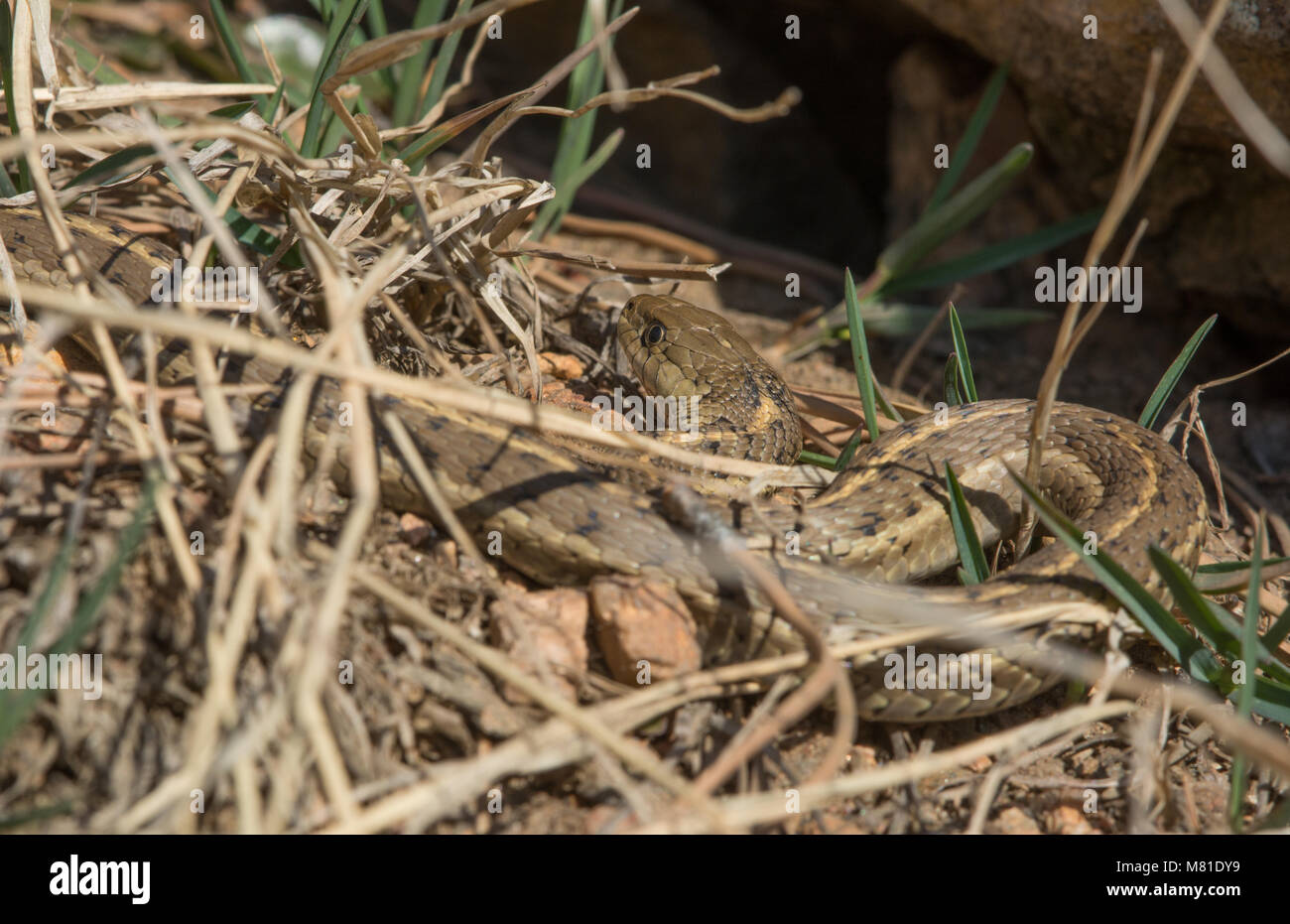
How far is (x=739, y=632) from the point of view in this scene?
2732mm

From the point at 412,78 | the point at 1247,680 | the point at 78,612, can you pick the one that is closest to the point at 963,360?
the point at 1247,680

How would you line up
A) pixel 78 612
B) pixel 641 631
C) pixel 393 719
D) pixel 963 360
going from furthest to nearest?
pixel 963 360 → pixel 641 631 → pixel 393 719 → pixel 78 612

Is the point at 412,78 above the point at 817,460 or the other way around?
above

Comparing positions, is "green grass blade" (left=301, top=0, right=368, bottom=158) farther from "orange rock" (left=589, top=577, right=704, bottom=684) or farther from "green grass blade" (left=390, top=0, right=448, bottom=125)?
"orange rock" (left=589, top=577, right=704, bottom=684)

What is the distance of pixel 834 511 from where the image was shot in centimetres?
317

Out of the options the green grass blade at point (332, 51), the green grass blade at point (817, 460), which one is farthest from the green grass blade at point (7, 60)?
the green grass blade at point (817, 460)

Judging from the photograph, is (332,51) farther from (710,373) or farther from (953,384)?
(953,384)

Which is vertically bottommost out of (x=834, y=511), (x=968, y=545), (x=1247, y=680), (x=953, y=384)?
(x=1247, y=680)

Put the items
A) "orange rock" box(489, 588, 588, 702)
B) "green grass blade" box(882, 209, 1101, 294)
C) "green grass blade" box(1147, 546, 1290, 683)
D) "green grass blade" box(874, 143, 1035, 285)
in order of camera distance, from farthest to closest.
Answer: "green grass blade" box(882, 209, 1101, 294) → "green grass blade" box(874, 143, 1035, 285) → "green grass blade" box(1147, 546, 1290, 683) → "orange rock" box(489, 588, 588, 702)

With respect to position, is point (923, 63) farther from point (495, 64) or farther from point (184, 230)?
point (184, 230)

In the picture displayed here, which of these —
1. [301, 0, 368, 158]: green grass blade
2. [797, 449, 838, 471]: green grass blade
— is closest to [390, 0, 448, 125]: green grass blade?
[301, 0, 368, 158]: green grass blade

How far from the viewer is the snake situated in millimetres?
2701

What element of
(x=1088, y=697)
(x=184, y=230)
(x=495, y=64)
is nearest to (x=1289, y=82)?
(x=1088, y=697)

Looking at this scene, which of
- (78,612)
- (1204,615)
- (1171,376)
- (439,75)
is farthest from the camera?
(439,75)
